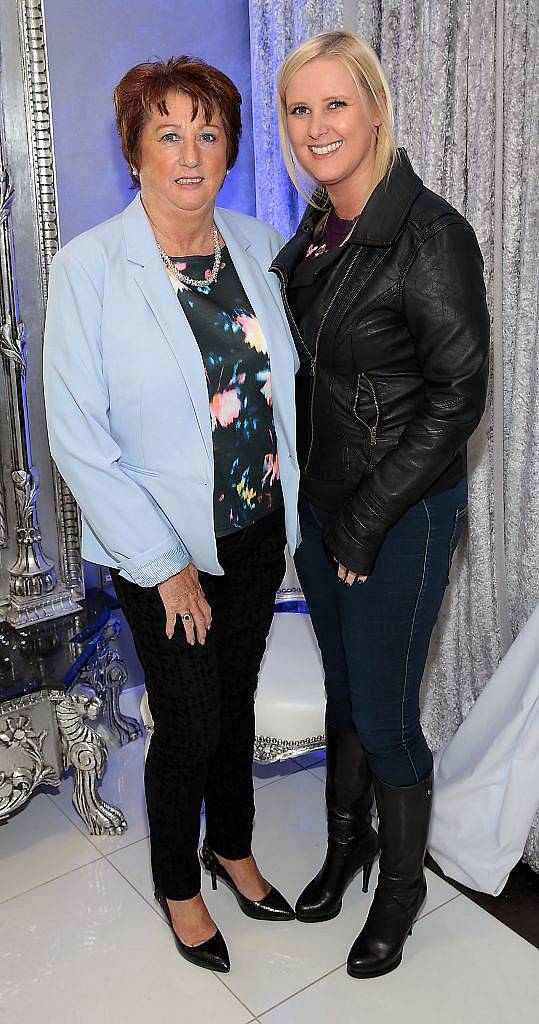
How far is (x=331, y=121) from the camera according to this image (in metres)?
1.46

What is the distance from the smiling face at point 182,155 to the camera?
1.43 m

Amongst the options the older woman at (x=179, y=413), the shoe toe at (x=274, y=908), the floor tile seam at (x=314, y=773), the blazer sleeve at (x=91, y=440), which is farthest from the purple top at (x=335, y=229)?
the floor tile seam at (x=314, y=773)

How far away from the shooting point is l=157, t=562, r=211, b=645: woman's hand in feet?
5.12

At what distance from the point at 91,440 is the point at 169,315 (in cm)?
24

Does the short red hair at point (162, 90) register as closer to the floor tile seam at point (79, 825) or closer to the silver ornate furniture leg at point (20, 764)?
the silver ornate furniture leg at point (20, 764)

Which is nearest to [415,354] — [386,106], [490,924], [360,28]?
[386,106]

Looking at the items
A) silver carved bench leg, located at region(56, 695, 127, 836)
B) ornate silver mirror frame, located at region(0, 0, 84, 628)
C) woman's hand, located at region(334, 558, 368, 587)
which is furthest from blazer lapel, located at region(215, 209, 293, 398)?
silver carved bench leg, located at region(56, 695, 127, 836)

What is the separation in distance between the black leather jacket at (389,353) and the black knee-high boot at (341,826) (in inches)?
21.3

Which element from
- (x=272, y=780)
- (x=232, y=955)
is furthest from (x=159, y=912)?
(x=272, y=780)

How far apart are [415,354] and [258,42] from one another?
149 cm

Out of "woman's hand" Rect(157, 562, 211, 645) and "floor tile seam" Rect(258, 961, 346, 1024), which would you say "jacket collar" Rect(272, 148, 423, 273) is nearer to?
"woman's hand" Rect(157, 562, 211, 645)

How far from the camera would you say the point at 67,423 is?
4.83 ft

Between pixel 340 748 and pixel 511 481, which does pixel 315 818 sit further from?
pixel 511 481

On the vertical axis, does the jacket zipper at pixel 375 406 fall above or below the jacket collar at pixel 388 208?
below
